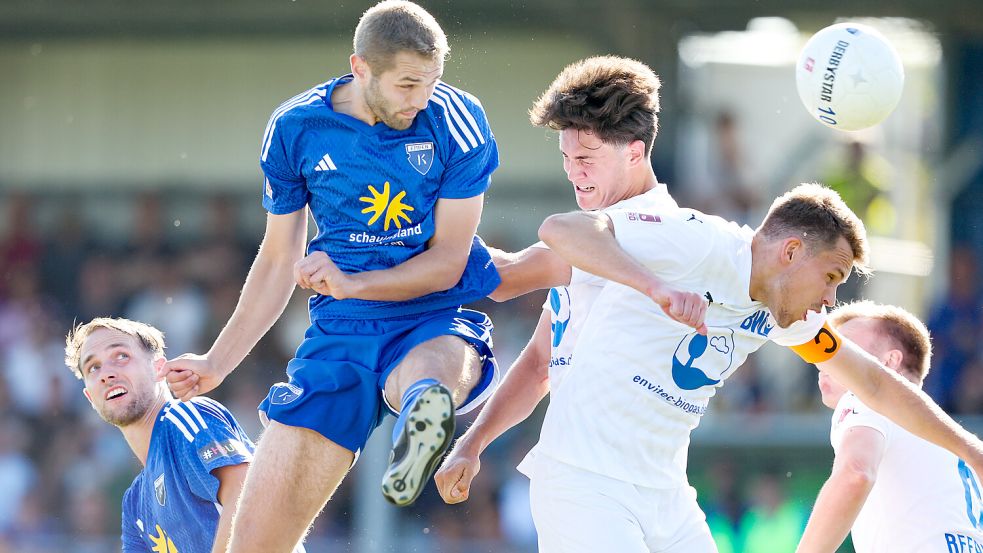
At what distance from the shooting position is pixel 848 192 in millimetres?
10844

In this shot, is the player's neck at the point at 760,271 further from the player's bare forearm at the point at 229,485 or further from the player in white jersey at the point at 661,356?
the player's bare forearm at the point at 229,485

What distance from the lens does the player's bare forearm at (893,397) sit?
4.46m

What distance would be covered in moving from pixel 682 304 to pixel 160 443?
2.29 metres

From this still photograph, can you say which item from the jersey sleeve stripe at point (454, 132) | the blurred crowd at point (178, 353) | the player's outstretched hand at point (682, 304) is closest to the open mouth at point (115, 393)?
the jersey sleeve stripe at point (454, 132)

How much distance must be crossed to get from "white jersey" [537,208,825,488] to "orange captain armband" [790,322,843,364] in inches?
14.8

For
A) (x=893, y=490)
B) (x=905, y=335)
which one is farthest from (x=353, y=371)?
(x=905, y=335)

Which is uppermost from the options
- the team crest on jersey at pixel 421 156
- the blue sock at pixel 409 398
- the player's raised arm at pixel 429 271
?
the team crest on jersey at pixel 421 156

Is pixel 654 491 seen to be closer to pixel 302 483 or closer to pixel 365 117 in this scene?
pixel 302 483

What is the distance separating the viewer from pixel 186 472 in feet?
16.0

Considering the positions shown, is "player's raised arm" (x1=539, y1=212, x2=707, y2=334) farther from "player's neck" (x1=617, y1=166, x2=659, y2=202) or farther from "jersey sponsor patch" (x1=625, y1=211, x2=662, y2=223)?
"player's neck" (x1=617, y1=166, x2=659, y2=202)

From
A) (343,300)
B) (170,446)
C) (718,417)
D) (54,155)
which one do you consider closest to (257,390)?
(718,417)

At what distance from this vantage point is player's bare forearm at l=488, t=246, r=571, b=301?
15.7ft

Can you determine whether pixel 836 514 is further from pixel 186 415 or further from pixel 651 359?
pixel 186 415

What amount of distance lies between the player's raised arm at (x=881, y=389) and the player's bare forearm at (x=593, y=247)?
0.99 meters
